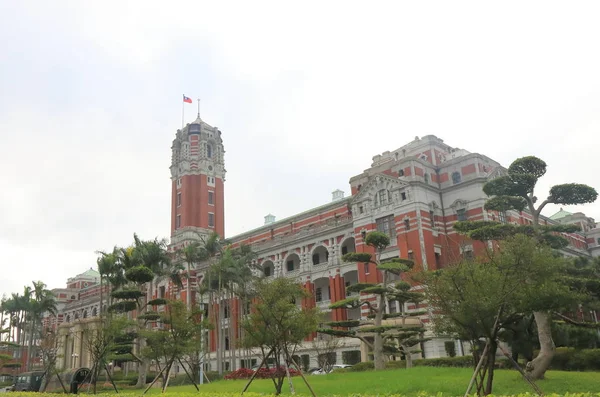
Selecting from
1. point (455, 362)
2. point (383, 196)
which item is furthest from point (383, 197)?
point (455, 362)

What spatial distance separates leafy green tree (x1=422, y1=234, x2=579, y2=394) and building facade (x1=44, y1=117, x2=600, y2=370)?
11928mm

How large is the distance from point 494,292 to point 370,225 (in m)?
34.9

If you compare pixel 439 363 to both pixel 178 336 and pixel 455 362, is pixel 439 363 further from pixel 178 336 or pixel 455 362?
pixel 178 336

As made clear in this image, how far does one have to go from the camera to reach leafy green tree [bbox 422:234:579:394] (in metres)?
18.1

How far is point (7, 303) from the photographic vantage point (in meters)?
80.4

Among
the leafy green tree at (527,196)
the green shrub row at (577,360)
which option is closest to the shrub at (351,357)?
the green shrub row at (577,360)

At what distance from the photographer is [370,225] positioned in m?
53.5

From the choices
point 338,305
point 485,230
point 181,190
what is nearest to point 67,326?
point 181,190

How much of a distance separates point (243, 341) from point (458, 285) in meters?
13.4

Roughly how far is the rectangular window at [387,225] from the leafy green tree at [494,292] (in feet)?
87.9

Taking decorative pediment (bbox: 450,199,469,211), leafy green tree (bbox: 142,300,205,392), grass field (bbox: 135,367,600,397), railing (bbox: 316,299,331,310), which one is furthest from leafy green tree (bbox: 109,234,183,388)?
decorative pediment (bbox: 450,199,469,211)

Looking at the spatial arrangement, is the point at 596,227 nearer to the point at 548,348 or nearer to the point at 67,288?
the point at 548,348

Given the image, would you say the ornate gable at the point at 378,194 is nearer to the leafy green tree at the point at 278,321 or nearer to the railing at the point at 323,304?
the railing at the point at 323,304

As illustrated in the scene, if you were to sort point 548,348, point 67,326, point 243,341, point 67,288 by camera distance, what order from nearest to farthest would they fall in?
point 548,348 < point 243,341 < point 67,326 < point 67,288
